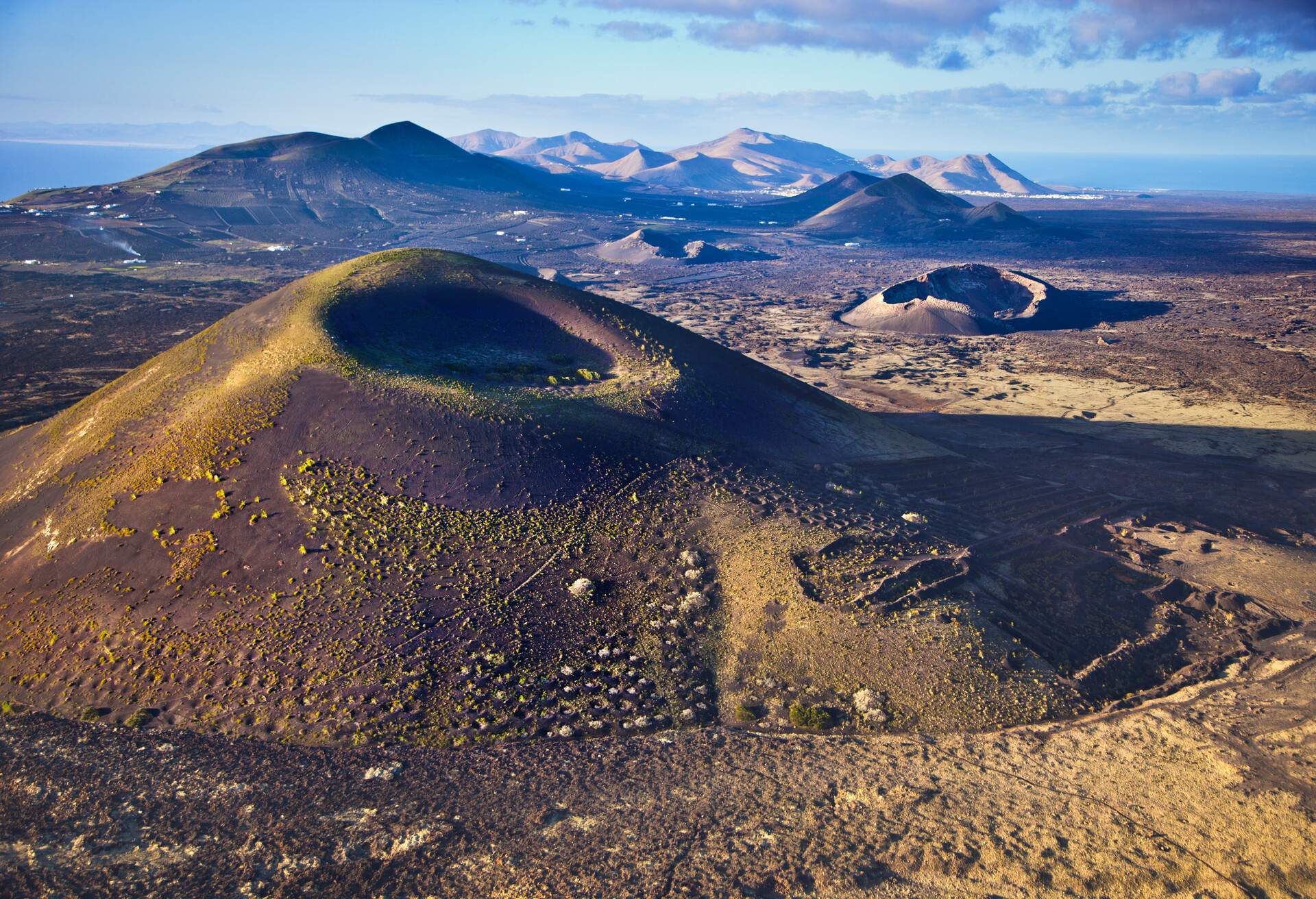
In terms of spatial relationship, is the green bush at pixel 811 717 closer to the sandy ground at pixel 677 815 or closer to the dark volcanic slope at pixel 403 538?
the sandy ground at pixel 677 815

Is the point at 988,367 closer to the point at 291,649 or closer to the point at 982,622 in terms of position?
the point at 982,622

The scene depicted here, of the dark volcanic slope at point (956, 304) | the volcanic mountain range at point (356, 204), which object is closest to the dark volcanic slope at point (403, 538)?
the dark volcanic slope at point (956, 304)

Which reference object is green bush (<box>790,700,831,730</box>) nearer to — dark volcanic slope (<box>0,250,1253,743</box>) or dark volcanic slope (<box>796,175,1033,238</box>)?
dark volcanic slope (<box>0,250,1253,743</box>)

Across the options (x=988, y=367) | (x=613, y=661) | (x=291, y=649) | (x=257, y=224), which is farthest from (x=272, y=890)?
(x=257, y=224)

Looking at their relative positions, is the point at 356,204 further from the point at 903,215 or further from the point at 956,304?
the point at 956,304

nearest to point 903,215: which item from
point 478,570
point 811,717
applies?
A: point 478,570

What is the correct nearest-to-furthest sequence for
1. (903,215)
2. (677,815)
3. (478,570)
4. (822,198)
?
(677,815) < (478,570) < (903,215) < (822,198)
